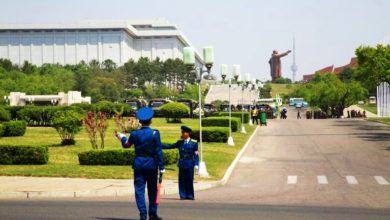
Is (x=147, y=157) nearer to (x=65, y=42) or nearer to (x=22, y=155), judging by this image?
(x=22, y=155)

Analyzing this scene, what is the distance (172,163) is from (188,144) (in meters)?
7.62

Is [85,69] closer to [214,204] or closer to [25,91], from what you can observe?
[25,91]

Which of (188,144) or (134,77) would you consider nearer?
(188,144)

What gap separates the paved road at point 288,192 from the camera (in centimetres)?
1259

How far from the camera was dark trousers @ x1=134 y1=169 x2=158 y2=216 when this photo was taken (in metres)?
10.8

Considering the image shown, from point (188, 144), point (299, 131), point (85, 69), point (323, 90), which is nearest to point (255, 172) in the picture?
point (188, 144)

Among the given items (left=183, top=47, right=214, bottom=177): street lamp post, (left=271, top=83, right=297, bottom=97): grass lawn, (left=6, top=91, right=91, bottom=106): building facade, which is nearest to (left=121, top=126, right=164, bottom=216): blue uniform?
(left=183, top=47, right=214, bottom=177): street lamp post

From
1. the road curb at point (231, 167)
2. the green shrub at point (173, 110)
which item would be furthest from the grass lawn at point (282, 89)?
the road curb at point (231, 167)

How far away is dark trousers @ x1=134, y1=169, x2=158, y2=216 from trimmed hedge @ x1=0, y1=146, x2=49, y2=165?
12.3 m

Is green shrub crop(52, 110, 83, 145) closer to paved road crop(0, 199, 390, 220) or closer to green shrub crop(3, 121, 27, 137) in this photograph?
green shrub crop(3, 121, 27, 137)

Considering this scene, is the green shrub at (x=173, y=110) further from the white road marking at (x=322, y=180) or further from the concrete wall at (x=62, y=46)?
the concrete wall at (x=62, y=46)

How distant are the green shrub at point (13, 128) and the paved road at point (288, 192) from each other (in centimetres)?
1119

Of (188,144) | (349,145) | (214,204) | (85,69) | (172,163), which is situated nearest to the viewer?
(214,204)

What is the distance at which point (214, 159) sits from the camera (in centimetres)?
2655
